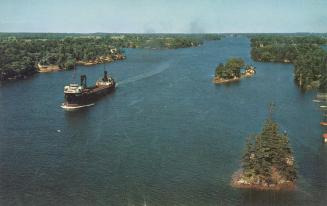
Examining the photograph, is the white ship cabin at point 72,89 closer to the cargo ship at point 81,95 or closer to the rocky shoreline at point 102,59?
the cargo ship at point 81,95

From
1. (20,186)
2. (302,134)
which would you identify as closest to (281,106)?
(302,134)

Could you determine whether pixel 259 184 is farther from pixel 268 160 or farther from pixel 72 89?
pixel 72 89

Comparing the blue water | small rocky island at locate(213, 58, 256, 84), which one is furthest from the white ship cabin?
small rocky island at locate(213, 58, 256, 84)

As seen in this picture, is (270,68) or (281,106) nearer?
(281,106)

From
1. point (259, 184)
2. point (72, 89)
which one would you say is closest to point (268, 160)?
point (259, 184)

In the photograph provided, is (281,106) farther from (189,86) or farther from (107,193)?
(107,193)

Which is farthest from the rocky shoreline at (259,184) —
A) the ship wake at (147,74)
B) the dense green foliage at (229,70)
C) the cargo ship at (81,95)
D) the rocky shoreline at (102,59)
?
the rocky shoreline at (102,59)
